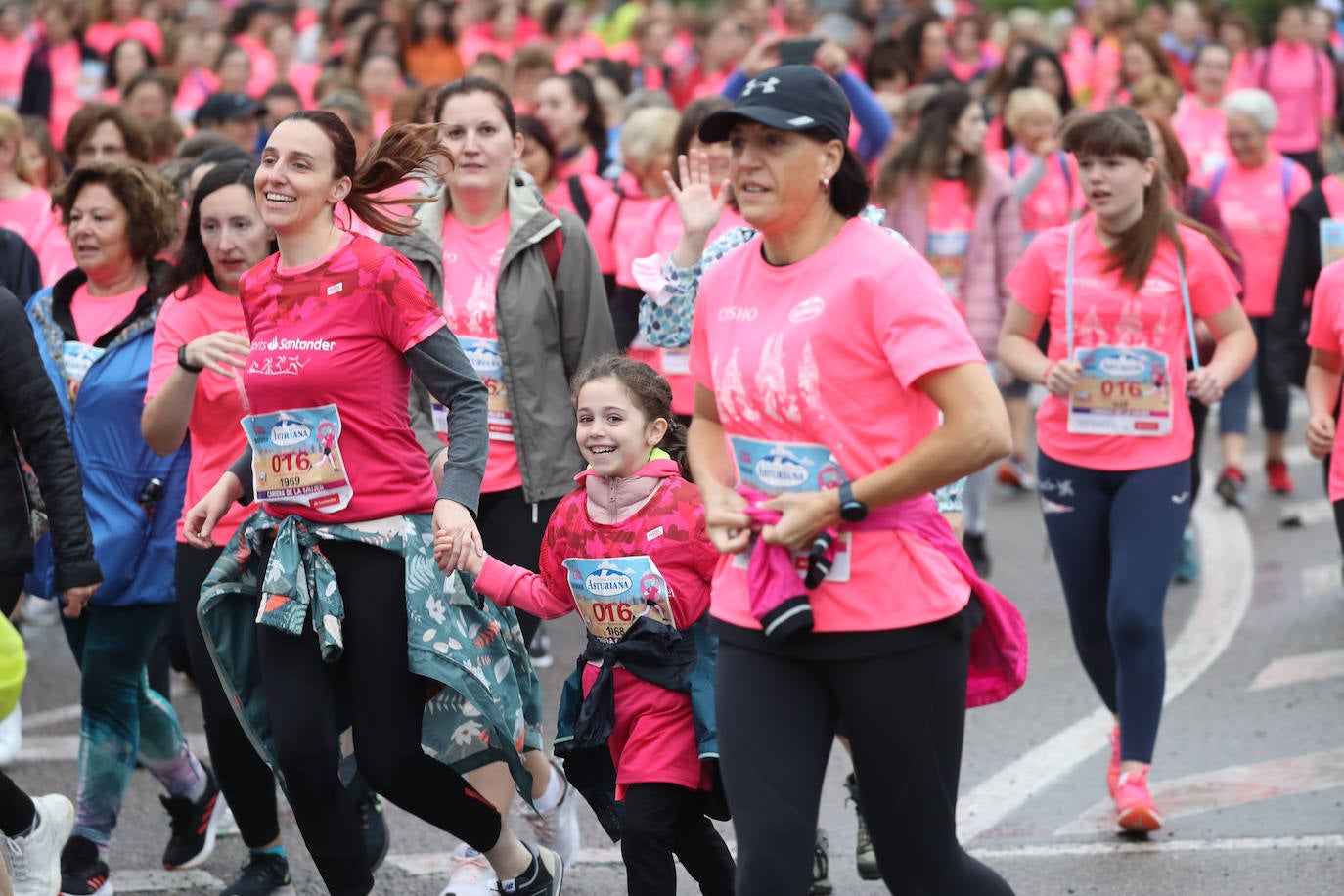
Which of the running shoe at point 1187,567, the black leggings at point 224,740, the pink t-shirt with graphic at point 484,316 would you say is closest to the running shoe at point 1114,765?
the pink t-shirt with graphic at point 484,316

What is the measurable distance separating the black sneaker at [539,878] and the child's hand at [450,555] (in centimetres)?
101

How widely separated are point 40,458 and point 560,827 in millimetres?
1776

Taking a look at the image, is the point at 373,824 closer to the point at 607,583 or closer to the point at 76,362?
the point at 607,583

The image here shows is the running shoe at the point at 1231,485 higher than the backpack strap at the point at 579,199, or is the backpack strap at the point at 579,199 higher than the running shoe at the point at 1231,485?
the backpack strap at the point at 579,199

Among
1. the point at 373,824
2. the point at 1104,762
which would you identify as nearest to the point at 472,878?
the point at 373,824

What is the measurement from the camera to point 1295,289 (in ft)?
24.5

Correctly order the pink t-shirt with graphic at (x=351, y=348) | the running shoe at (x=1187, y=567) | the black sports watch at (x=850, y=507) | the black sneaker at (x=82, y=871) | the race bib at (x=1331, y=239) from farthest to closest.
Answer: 1. the running shoe at (x=1187, y=567)
2. the race bib at (x=1331, y=239)
3. the black sneaker at (x=82, y=871)
4. the pink t-shirt with graphic at (x=351, y=348)
5. the black sports watch at (x=850, y=507)

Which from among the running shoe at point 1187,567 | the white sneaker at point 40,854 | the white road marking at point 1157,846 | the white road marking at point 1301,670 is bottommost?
the running shoe at point 1187,567

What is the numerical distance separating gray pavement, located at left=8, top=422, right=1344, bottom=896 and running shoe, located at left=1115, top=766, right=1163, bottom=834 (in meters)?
0.06

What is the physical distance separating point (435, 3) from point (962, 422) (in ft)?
42.4

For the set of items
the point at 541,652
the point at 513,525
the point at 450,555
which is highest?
the point at 450,555

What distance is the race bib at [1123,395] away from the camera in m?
5.80

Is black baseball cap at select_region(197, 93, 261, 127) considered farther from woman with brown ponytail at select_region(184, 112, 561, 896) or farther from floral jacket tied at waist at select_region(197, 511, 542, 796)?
floral jacket tied at waist at select_region(197, 511, 542, 796)

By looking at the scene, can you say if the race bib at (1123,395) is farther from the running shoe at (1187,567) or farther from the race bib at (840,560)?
the running shoe at (1187,567)
